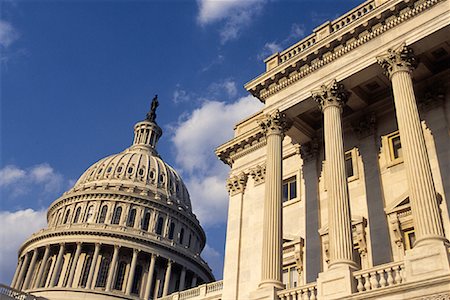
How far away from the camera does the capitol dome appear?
7869cm

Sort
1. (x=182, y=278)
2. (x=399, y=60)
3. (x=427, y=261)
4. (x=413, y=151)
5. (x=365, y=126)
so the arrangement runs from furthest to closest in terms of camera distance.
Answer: (x=182, y=278), (x=365, y=126), (x=399, y=60), (x=413, y=151), (x=427, y=261)

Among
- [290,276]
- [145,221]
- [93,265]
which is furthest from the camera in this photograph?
[145,221]

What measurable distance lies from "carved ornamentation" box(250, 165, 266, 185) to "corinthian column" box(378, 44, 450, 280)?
10.3 metres

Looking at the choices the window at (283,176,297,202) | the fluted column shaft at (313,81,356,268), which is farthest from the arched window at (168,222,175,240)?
the fluted column shaft at (313,81,356,268)

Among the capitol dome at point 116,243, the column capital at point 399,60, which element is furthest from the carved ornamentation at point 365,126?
the capitol dome at point 116,243

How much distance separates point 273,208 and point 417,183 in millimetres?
7043

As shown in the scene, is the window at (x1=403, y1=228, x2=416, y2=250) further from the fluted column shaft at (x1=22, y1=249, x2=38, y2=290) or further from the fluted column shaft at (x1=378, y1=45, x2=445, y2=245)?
the fluted column shaft at (x1=22, y1=249, x2=38, y2=290)

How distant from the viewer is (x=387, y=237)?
20922mm

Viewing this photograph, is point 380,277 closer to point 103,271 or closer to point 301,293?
point 301,293

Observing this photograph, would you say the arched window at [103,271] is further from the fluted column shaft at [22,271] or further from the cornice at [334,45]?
the cornice at [334,45]

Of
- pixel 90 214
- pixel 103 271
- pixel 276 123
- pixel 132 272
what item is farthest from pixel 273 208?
pixel 90 214

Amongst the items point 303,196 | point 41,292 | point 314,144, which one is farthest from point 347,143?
point 41,292

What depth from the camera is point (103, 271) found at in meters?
79.8

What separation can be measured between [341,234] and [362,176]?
236 inches
